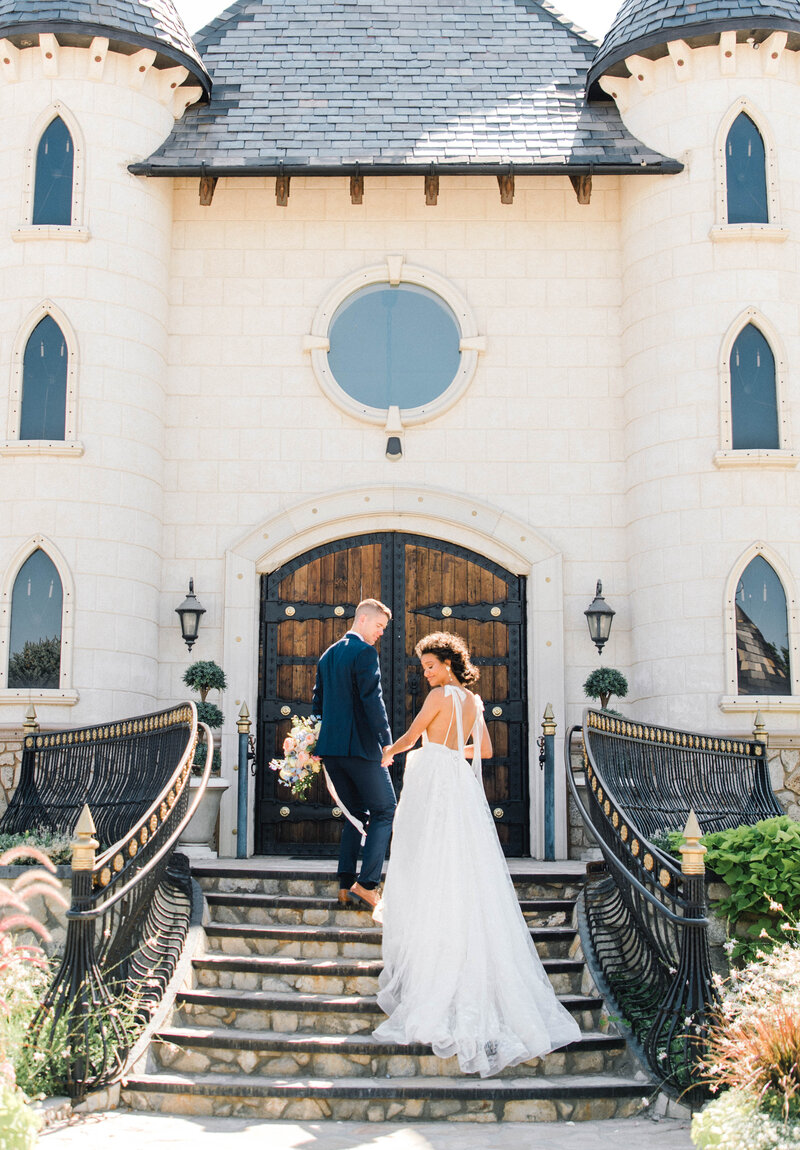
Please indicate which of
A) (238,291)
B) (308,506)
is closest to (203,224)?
(238,291)

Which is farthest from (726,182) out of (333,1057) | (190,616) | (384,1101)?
(384,1101)

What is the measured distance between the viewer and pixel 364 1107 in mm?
6848

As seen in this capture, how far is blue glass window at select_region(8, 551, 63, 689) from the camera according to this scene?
11883 millimetres

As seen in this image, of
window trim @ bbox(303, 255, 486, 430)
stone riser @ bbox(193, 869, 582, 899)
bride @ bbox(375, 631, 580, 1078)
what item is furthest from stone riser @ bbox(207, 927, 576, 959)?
window trim @ bbox(303, 255, 486, 430)

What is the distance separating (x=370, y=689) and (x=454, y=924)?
5.79ft

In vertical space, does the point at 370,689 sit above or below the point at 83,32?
below

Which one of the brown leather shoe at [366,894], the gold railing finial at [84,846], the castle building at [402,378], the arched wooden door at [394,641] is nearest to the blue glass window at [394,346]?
the castle building at [402,378]

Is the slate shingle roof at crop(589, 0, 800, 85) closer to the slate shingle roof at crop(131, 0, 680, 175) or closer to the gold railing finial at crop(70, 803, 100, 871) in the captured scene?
the slate shingle roof at crop(131, 0, 680, 175)

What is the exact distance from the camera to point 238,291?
13.2 meters

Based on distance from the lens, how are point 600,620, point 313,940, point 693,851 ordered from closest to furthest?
point 693,851 < point 313,940 < point 600,620

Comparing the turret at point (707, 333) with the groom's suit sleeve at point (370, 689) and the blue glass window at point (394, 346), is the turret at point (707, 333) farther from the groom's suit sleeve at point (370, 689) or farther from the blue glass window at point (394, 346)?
the groom's suit sleeve at point (370, 689)

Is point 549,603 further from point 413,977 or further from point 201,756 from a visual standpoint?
point 413,977

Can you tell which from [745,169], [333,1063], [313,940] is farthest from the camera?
[745,169]

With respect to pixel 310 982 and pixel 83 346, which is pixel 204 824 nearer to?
pixel 310 982
